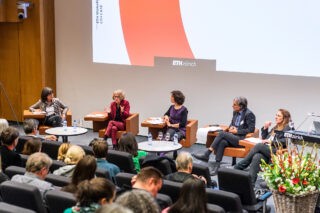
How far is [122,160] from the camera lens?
225 inches

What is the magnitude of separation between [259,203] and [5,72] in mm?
7209

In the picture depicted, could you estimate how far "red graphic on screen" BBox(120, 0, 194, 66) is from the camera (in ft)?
29.2

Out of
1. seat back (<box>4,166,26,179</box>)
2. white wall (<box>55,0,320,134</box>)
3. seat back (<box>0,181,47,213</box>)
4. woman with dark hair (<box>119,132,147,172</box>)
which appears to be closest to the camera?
seat back (<box>0,181,47,213</box>)

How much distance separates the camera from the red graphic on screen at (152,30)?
8891mm

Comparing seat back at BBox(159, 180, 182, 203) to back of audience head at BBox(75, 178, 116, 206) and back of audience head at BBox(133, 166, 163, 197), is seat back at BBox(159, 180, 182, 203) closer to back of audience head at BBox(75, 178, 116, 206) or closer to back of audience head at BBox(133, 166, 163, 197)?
back of audience head at BBox(133, 166, 163, 197)

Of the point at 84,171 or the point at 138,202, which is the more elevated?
the point at 138,202

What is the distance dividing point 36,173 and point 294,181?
7.54ft

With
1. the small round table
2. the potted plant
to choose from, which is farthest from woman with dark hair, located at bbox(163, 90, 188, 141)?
the potted plant

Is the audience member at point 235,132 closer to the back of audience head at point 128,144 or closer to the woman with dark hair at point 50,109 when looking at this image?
the back of audience head at point 128,144

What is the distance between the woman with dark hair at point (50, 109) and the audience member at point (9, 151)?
294 cm

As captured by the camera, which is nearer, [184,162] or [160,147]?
[184,162]

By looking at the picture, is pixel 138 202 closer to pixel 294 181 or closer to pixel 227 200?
pixel 227 200

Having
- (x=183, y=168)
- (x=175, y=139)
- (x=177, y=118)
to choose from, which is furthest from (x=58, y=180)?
(x=177, y=118)

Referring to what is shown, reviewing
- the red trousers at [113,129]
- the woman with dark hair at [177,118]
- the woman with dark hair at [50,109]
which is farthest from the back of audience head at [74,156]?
the woman with dark hair at [50,109]
